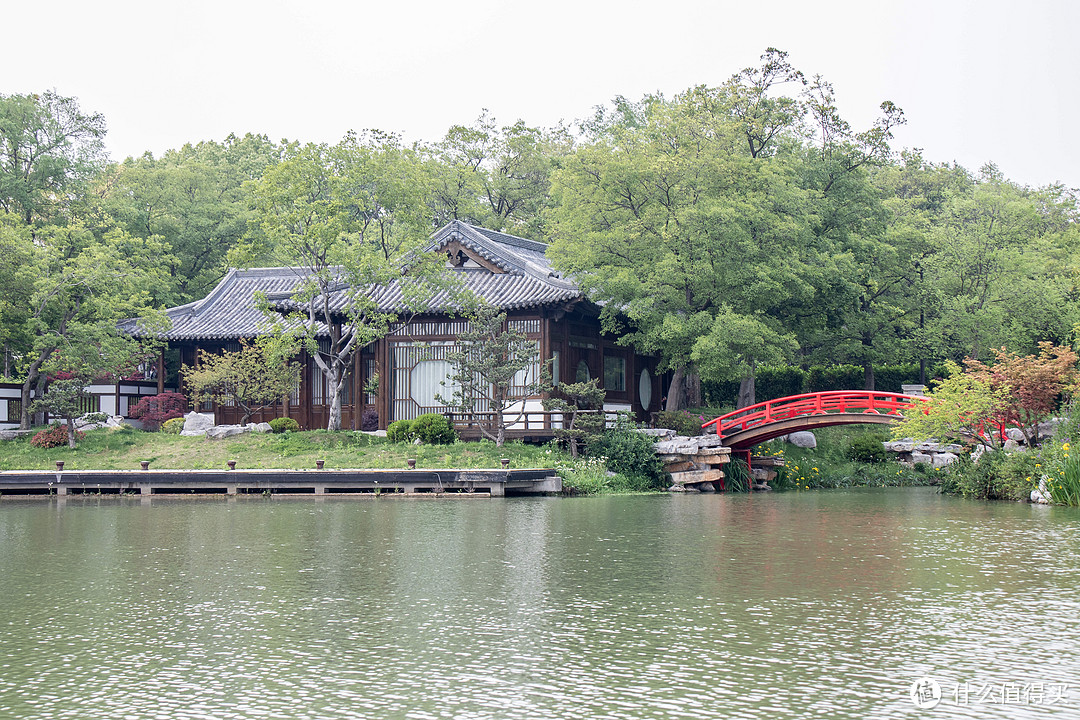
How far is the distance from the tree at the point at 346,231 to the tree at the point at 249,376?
130cm

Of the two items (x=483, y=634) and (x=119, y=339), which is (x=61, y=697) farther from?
(x=119, y=339)

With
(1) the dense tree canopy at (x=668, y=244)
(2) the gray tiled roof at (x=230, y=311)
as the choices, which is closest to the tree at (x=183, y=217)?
(1) the dense tree canopy at (x=668, y=244)

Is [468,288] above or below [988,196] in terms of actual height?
below

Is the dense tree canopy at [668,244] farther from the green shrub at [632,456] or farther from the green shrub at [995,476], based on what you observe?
the green shrub at [995,476]

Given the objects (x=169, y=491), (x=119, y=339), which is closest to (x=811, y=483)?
(x=169, y=491)

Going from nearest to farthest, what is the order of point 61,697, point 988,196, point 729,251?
point 61,697 < point 729,251 < point 988,196

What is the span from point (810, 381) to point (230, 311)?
23519 mm

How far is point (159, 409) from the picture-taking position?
117 ft

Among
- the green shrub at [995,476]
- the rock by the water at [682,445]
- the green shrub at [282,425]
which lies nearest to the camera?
the green shrub at [995,476]

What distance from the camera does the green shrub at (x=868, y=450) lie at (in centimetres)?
3500

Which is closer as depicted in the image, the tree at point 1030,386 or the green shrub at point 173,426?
the tree at point 1030,386

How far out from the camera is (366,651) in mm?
8344

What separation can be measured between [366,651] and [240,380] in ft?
84.8

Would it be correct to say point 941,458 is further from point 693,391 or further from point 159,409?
point 159,409
